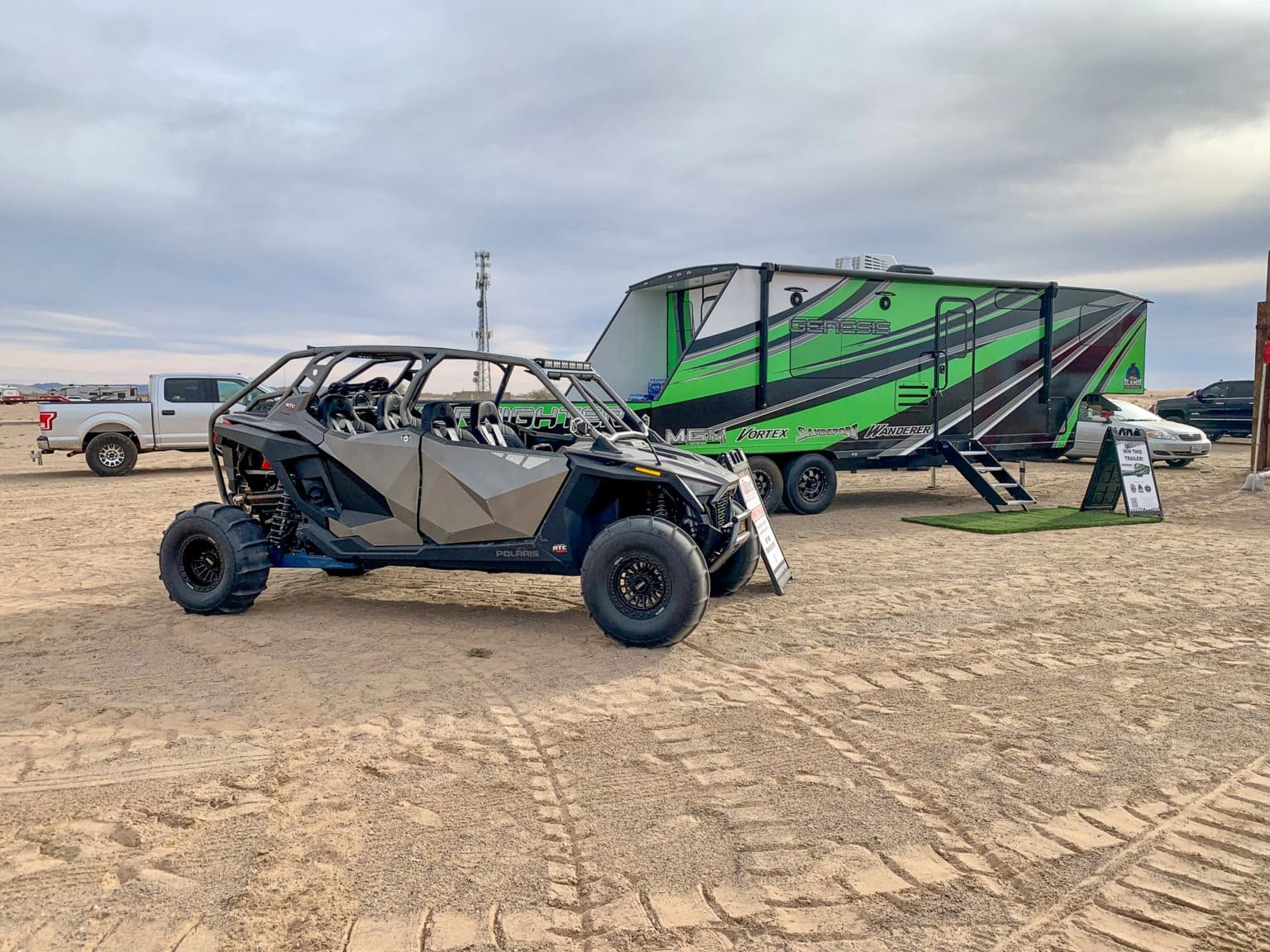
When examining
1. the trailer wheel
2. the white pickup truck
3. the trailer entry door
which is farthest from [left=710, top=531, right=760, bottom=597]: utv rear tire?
the white pickup truck

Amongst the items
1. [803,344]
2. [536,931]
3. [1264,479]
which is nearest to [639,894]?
[536,931]

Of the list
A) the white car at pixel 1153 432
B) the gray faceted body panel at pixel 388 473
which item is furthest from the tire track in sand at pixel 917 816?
the white car at pixel 1153 432

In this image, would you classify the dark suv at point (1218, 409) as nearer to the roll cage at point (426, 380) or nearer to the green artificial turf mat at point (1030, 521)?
the green artificial turf mat at point (1030, 521)

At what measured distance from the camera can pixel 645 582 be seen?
5.99 m

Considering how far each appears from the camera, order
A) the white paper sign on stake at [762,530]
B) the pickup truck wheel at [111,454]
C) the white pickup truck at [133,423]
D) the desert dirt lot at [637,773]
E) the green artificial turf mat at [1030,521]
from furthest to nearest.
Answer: the pickup truck wheel at [111,454] → the white pickup truck at [133,423] → the green artificial turf mat at [1030,521] → the white paper sign on stake at [762,530] → the desert dirt lot at [637,773]

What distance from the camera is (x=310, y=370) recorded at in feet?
23.0

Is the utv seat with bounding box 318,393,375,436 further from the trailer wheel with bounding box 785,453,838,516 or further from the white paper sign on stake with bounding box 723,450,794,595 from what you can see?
the trailer wheel with bounding box 785,453,838,516

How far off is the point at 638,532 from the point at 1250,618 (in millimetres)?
4510

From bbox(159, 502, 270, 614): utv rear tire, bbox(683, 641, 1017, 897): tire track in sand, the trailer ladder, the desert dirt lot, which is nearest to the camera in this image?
the desert dirt lot

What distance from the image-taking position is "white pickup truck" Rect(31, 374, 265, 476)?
1723cm

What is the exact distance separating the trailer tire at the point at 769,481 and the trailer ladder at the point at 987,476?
2.65 meters

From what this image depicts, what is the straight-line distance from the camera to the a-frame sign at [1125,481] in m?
12.3

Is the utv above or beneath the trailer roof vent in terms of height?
beneath

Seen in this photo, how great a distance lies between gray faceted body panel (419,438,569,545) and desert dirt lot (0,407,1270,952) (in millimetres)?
733
